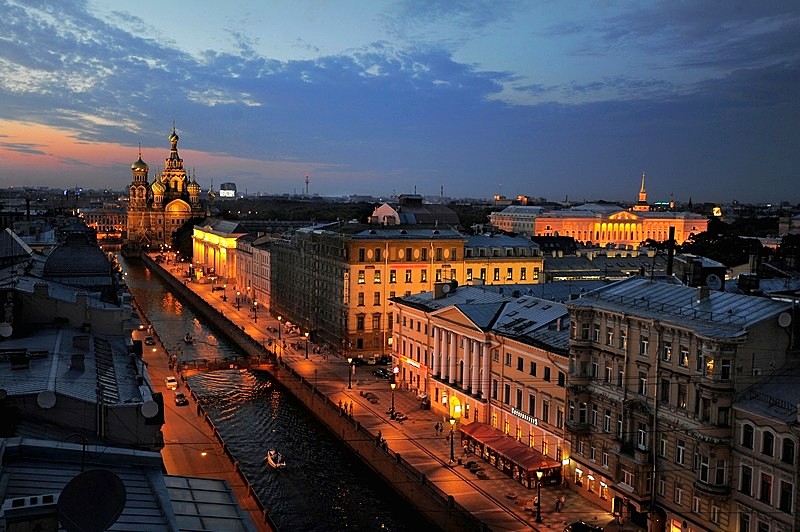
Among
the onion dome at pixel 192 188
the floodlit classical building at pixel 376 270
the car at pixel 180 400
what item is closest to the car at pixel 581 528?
the car at pixel 180 400

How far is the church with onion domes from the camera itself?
17175 cm

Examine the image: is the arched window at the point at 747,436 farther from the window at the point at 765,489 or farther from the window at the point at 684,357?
the window at the point at 684,357

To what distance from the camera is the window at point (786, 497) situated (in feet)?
75.7

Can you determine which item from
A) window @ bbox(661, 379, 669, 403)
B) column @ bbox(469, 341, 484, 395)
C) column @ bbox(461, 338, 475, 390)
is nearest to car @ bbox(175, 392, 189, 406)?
column @ bbox(461, 338, 475, 390)

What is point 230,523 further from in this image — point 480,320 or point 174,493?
point 480,320

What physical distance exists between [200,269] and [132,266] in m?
27.1

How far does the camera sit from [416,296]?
50.6 metres

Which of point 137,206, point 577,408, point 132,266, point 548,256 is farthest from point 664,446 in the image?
point 137,206

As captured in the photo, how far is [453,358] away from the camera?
42.6 meters

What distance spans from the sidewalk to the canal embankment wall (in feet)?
3.35

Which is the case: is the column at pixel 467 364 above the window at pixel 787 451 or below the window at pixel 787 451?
below

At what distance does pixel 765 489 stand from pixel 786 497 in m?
0.85

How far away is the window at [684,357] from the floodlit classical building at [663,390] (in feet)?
0.13

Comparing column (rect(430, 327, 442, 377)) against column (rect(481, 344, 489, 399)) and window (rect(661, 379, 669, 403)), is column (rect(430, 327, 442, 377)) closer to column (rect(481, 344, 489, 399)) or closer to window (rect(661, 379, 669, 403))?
column (rect(481, 344, 489, 399))
